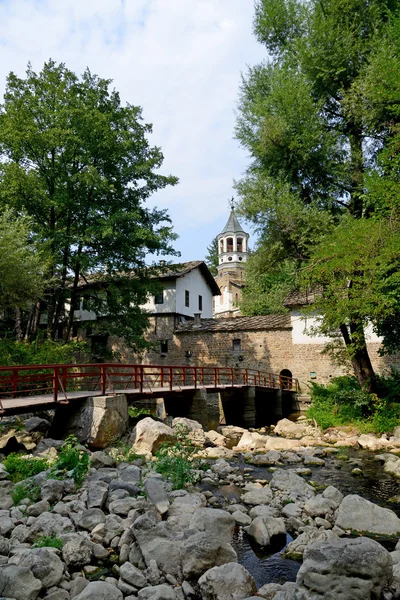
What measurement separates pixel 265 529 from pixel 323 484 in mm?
3334

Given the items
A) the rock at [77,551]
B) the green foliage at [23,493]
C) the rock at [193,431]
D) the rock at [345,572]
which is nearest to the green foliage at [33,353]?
the rock at [193,431]

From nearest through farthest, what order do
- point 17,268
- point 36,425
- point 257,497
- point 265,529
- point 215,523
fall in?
point 215,523 < point 265,529 < point 257,497 < point 36,425 < point 17,268

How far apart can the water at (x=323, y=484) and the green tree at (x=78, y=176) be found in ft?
37.8

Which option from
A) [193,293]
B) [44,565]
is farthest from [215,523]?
[193,293]

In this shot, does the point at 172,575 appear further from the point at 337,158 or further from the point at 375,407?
the point at 337,158

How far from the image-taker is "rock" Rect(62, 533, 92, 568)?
4777 millimetres

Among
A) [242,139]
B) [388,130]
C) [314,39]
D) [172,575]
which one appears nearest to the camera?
[172,575]

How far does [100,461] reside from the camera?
8328 mm

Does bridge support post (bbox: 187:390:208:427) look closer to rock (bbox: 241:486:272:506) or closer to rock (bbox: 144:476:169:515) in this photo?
rock (bbox: 241:486:272:506)

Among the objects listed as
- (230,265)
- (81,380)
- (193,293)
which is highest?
(230,265)

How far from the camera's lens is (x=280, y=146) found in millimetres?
16828

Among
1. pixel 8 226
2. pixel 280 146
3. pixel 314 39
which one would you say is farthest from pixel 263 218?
pixel 8 226

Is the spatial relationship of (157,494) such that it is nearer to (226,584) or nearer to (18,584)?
(226,584)

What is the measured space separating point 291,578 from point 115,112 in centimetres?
2099
